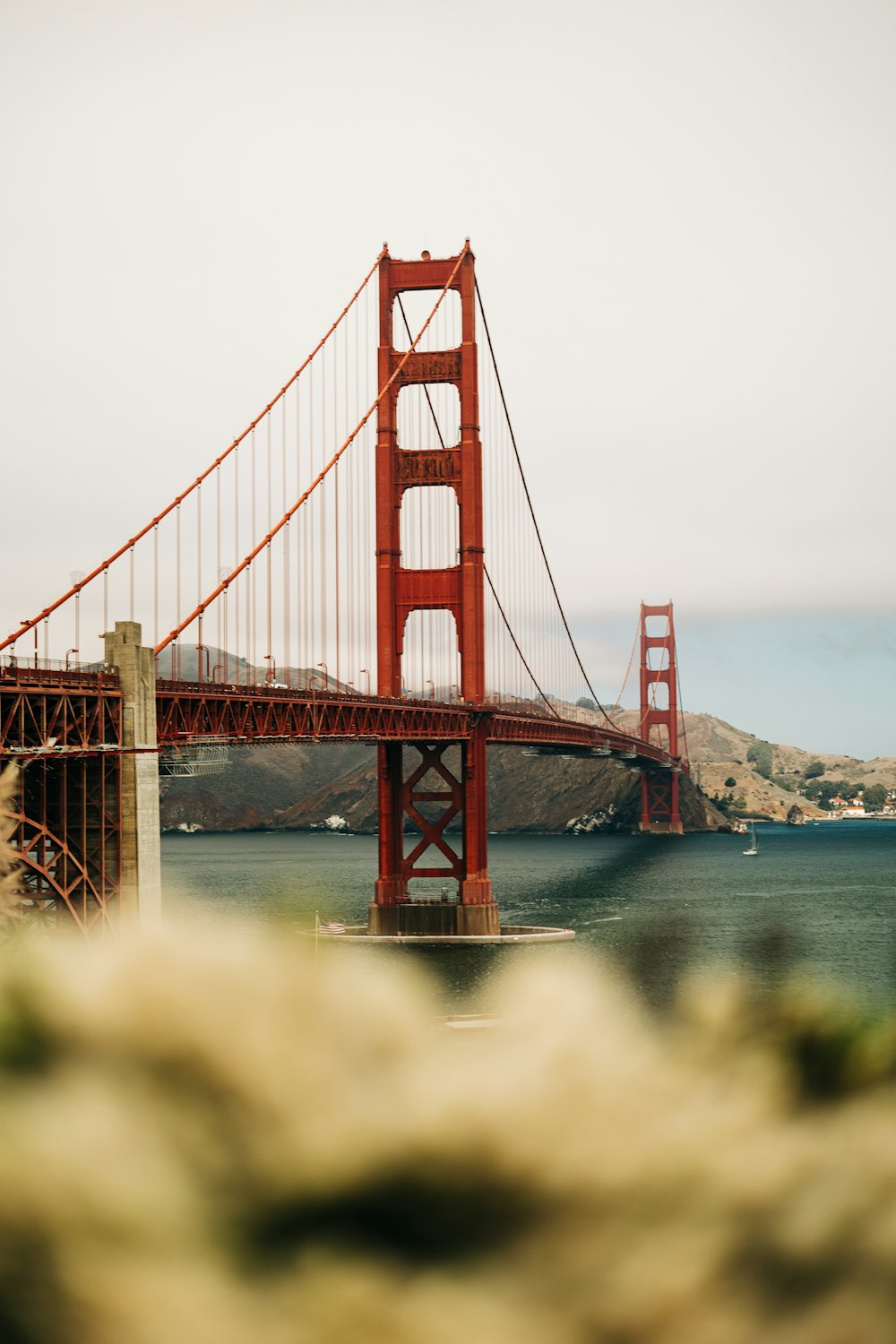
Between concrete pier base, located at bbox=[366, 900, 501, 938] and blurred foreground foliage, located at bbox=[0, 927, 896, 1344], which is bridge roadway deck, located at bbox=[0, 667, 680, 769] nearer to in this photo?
concrete pier base, located at bbox=[366, 900, 501, 938]

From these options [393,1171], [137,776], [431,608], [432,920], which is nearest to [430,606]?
[431,608]

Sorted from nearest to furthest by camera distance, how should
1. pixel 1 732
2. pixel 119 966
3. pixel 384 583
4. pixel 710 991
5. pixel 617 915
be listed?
pixel 119 966
pixel 710 991
pixel 1 732
pixel 384 583
pixel 617 915

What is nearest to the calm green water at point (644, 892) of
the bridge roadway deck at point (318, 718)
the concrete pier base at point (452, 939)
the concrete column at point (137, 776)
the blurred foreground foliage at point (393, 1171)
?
the blurred foreground foliage at point (393, 1171)

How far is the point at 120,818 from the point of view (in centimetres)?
2970

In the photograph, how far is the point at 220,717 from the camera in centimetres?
3784

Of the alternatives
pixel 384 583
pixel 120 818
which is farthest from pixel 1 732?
pixel 384 583

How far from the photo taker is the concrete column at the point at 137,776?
29625mm

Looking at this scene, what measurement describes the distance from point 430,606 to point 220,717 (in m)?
21.9

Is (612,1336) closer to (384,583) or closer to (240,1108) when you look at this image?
(240,1108)

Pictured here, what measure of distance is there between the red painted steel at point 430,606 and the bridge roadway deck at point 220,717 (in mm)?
1880

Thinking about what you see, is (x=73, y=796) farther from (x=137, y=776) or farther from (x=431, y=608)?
(x=431, y=608)

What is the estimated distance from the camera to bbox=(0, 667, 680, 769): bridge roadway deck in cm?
2634

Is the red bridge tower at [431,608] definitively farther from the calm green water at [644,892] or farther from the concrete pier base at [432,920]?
the calm green water at [644,892]

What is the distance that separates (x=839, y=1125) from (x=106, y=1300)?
5.33 feet
